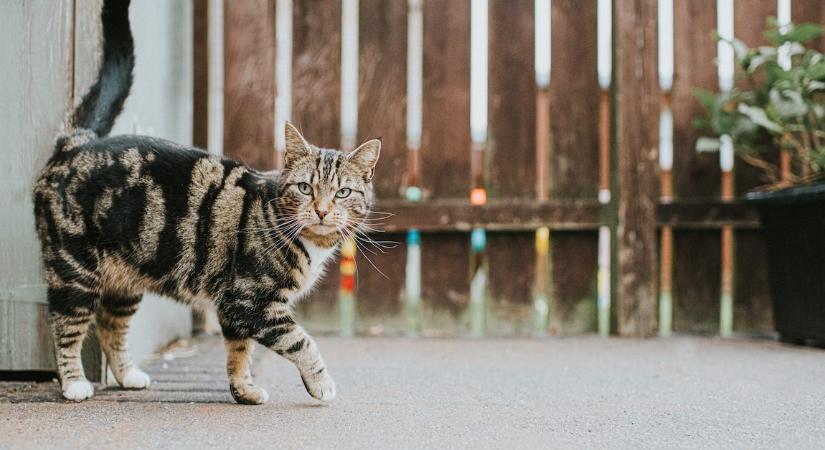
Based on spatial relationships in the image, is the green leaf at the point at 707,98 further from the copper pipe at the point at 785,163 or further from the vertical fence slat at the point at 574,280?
the vertical fence slat at the point at 574,280

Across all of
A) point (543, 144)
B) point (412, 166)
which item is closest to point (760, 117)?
point (543, 144)

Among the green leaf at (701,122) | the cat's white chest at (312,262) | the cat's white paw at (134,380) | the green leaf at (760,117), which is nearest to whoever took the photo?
the cat's white chest at (312,262)

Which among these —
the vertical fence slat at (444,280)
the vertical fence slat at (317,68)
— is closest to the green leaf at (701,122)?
the vertical fence slat at (444,280)

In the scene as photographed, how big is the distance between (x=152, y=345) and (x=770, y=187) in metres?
2.92

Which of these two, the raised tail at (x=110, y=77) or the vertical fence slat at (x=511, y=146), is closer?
the raised tail at (x=110, y=77)

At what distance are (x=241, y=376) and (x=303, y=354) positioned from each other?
0.70ft

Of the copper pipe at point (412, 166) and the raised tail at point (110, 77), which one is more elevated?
the raised tail at point (110, 77)

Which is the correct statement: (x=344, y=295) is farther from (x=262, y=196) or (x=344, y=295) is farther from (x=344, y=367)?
(x=262, y=196)

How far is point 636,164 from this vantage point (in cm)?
340

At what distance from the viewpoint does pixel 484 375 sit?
2.54m

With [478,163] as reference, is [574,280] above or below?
below

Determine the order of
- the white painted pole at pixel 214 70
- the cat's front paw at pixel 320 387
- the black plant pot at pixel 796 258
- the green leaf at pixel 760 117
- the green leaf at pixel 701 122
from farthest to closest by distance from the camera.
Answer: the white painted pole at pixel 214 70 < the green leaf at pixel 701 122 < the green leaf at pixel 760 117 < the black plant pot at pixel 796 258 < the cat's front paw at pixel 320 387

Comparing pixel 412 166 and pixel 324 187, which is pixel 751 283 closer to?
pixel 412 166

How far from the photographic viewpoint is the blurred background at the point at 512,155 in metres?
3.42
